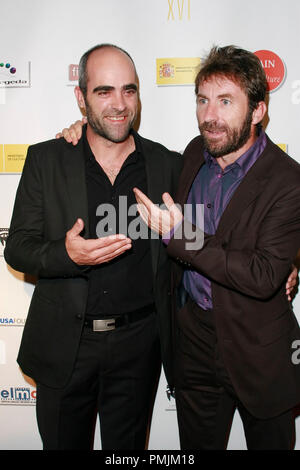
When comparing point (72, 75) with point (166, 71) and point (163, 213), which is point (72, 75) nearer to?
point (166, 71)

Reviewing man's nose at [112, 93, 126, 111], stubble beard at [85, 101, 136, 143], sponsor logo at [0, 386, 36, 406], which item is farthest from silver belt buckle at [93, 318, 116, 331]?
sponsor logo at [0, 386, 36, 406]

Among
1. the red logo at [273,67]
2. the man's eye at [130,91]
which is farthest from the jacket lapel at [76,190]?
the red logo at [273,67]

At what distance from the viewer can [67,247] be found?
1.57m

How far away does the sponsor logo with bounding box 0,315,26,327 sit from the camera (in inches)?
99.5

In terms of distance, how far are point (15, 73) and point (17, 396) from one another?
6.49 feet

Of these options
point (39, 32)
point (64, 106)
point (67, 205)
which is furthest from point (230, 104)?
point (39, 32)

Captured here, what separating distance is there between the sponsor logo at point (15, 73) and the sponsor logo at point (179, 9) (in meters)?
0.85

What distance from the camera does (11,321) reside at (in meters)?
2.53

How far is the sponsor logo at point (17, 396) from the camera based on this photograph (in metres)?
2.59

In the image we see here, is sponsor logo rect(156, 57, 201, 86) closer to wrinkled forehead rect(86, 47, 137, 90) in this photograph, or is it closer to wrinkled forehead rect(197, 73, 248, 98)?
wrinkled forehead rect(86, 47, 137, 90)

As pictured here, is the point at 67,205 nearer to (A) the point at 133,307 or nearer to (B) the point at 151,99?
(A) the point at 133,307

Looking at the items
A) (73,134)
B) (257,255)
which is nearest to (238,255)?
(257,255)

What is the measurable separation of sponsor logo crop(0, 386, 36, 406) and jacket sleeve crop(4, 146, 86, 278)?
1217 mm

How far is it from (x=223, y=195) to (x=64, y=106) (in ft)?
3.94
